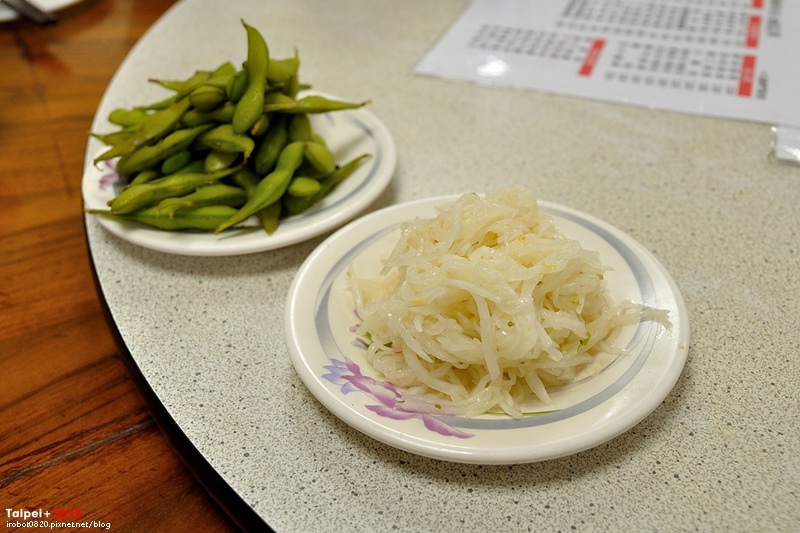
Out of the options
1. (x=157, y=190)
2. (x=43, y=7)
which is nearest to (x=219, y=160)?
(x=157, y=190)

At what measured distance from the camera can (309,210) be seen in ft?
3.82

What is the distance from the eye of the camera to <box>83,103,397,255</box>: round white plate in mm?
1084

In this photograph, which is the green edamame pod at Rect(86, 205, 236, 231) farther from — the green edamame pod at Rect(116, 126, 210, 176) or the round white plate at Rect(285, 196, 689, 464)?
the round white plate at Rect(285, 196, 689, 464)

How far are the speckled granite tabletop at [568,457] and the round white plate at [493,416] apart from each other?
8 centimetres

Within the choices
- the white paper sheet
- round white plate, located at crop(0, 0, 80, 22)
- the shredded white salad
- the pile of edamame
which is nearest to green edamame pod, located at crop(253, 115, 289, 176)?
the pile of edamame

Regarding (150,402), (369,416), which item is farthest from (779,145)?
(150,402)

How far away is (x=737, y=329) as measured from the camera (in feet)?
3.20

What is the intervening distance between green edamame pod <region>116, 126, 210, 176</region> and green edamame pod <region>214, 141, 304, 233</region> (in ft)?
0.50

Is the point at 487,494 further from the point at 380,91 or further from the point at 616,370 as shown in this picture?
the point at 380,91

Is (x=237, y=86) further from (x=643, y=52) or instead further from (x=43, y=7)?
(x=43, y=7)

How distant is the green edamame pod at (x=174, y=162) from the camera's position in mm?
1178

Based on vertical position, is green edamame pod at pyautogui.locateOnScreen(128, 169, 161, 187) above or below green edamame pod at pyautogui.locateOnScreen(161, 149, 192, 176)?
below

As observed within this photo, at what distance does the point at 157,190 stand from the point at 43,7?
1525mm

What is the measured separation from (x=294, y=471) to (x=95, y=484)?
0.88ft
